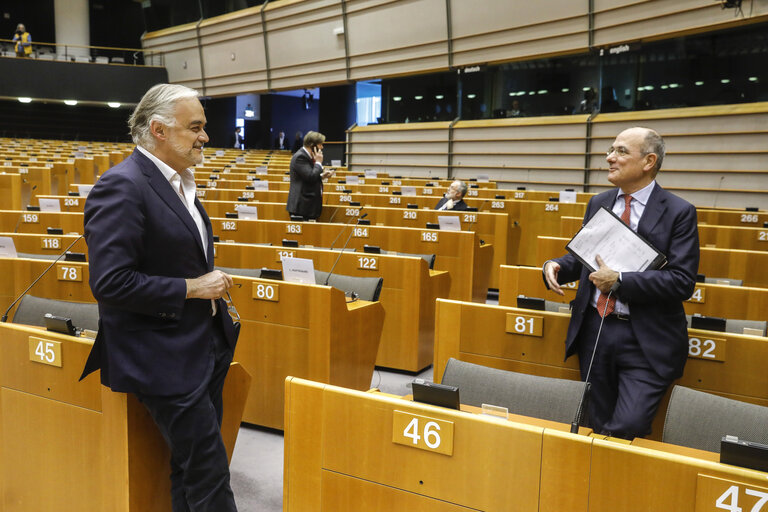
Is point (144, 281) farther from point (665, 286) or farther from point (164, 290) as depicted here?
point (665, 286)

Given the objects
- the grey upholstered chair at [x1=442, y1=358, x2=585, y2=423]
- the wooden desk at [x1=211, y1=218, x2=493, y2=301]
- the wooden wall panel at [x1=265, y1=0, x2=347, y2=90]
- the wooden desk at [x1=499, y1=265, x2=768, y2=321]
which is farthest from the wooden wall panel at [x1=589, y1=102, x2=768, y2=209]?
the grey upholstered chair at [x1=442, y1=358, x2=585, y2=423]

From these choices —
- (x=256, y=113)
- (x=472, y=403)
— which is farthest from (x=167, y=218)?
(x=256, y=113)

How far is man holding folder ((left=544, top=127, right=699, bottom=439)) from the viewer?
6.51 feet

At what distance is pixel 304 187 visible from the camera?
19.6 ft

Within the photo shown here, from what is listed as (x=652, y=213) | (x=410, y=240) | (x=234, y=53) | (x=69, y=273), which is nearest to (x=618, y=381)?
(x=652, y=213)

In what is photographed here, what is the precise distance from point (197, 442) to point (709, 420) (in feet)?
4.57

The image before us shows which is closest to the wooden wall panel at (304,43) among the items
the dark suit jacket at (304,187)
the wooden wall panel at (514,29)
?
the wooden wall panel at (514,29)

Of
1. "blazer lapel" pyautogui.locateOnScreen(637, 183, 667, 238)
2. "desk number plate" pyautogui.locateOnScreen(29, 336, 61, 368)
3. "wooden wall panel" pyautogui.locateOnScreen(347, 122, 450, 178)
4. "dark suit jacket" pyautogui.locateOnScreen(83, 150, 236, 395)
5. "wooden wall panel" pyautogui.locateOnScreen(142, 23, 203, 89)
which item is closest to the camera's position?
Result: "dark suit jacket" pyautogui.locateOnScreen(83, 150, 236, 395)

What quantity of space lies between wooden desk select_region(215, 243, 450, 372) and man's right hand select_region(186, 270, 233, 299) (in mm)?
2142

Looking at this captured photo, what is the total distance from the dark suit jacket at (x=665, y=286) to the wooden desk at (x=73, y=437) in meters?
1.31

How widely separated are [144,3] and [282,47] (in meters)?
7.85

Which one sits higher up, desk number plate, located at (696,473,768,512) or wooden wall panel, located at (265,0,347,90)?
wooden wall panel, located at (265,0,347,90)

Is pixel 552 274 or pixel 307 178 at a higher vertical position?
pixel 307 178

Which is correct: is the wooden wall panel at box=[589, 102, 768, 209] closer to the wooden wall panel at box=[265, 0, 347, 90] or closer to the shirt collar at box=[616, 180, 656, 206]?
the wooden wall panel at box=[265, 0, 347, 90]
